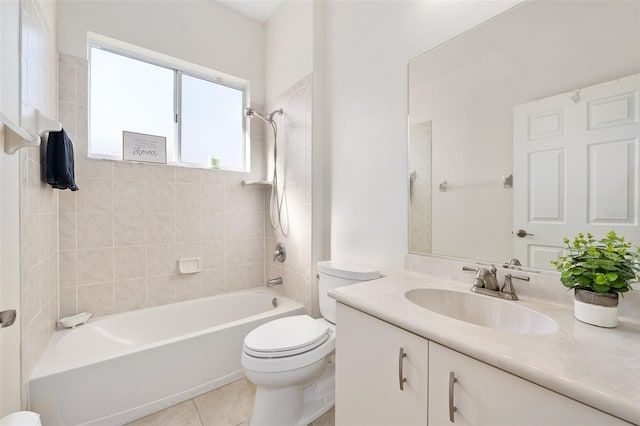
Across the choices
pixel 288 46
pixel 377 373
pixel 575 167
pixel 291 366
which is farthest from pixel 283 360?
pixel 288 46

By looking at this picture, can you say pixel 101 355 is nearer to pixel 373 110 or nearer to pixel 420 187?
pixel 420 187

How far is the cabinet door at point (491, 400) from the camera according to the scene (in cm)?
53

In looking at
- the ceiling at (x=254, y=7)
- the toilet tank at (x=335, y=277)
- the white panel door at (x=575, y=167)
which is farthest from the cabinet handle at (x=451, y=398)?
the ceiling at (x=254, y=7)

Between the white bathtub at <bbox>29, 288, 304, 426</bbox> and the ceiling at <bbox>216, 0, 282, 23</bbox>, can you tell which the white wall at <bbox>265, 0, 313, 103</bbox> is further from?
the white bathtub at <bbox>29, 288, 304, 426</bbox>

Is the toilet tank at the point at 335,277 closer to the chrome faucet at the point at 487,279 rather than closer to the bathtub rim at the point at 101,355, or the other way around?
the bathtub rim at the point at 101,355

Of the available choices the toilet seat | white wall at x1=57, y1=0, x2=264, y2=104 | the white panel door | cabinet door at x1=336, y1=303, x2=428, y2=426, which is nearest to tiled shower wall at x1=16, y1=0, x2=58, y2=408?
white wall at x1=57, y1=0, x2=264, y2=104

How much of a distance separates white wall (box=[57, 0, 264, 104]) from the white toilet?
2064mm

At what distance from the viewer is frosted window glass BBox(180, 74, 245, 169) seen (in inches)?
91.4

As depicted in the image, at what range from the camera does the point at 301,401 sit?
4.76ft

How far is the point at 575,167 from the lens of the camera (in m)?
0.93

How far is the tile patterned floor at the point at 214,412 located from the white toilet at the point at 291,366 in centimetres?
11

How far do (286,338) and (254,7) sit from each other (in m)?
Answer: 2.68

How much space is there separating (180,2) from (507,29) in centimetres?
234

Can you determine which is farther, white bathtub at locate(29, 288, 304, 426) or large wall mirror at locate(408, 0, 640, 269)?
white bathtub at locate(29, 288, 304, 426)
